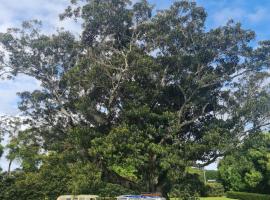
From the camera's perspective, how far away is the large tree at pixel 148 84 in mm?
24938

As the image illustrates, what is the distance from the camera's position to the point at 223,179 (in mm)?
63312

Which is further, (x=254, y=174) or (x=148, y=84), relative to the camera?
(x=254, y=174)

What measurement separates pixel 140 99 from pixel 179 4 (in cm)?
578

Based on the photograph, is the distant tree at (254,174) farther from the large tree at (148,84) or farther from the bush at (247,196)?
the large tree at (148,84)

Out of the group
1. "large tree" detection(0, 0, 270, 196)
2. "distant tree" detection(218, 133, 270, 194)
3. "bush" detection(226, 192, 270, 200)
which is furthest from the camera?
"distant tree" detection(218, 133, 270, 194)

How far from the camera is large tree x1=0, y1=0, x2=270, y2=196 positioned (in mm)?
24938

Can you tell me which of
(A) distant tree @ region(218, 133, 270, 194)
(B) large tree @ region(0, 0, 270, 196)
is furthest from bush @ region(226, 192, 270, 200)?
(B) large tree @ region(0, 0, 270, 196)

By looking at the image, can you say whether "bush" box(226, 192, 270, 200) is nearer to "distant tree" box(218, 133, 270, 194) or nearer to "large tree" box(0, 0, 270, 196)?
"distant tree" box(218, 133, 270, 194)

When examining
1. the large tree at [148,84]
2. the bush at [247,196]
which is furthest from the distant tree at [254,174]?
the large tree at [148,84]

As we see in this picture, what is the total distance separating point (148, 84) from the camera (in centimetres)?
2641

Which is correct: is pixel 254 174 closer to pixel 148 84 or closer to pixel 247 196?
pixel 247 196

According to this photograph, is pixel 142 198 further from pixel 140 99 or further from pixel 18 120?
pixel 18 120

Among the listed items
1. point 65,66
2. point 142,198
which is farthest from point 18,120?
point 142,198

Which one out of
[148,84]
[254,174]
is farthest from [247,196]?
[148,84]
